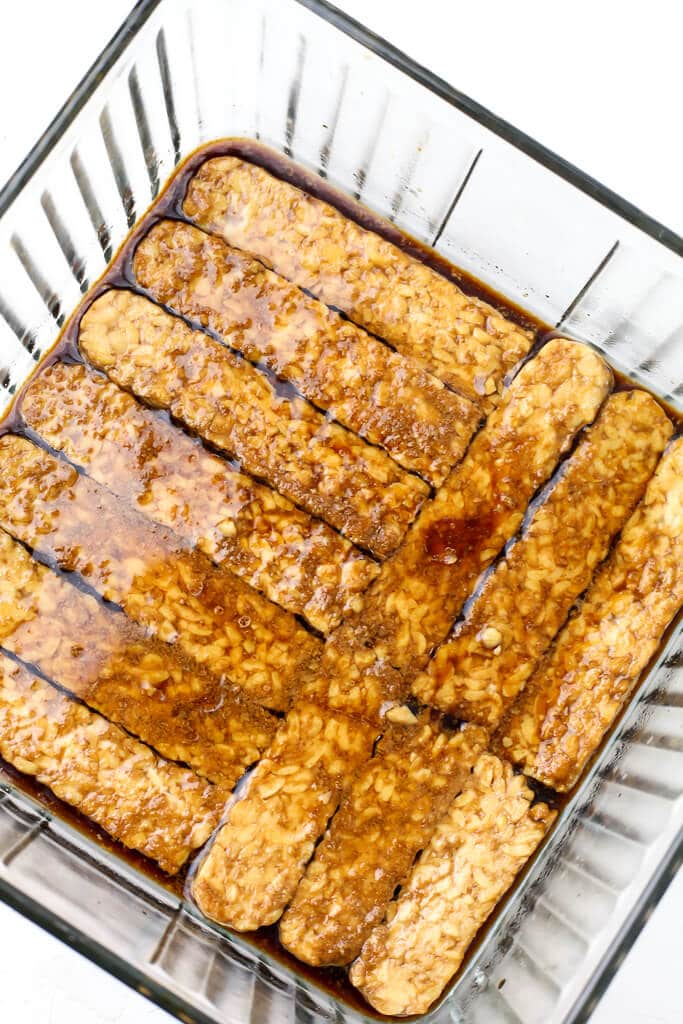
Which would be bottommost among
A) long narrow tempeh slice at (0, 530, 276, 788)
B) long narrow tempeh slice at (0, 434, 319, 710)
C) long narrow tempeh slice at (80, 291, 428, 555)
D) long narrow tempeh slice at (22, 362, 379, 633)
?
long narrow tempeh slice at (0, 530, 276, 788)

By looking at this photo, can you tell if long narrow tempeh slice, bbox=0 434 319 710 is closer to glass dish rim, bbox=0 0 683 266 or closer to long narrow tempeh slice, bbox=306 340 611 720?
long narrow tempeh slice, bbox=306 340 611 720

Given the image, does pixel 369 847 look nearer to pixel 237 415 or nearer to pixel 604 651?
pixel 604 651

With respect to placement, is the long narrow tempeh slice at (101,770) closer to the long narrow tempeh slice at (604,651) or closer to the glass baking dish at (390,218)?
the glass baking dish at (390,218)

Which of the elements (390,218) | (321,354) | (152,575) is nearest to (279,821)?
(152,575)

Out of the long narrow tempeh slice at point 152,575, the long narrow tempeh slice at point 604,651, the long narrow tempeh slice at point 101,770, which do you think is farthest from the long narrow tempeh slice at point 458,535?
the long narrow tempeh slice at point 101,770

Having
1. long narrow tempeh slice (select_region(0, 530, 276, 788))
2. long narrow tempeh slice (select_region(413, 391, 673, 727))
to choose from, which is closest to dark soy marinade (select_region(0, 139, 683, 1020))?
long narrow tempeh slice (select_region(413, 391, 673, 727))

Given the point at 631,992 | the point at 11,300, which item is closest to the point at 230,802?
the point at 631,992

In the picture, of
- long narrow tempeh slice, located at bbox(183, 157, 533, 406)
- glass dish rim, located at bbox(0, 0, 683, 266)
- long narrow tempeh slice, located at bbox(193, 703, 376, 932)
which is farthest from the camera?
long narrow tempeh slice, located at bbox(183, 157, 533, 406)
